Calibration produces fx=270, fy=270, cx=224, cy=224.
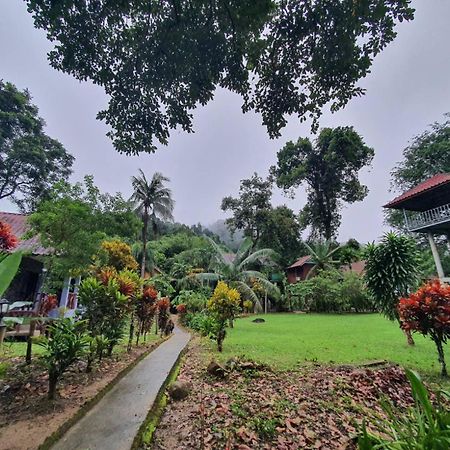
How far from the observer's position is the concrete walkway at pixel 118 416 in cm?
261

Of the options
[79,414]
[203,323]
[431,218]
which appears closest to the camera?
[79,414]

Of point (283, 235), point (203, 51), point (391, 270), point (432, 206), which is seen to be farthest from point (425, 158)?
point (203, 51)

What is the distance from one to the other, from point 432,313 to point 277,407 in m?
3.68

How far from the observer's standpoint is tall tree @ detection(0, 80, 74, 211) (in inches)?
702

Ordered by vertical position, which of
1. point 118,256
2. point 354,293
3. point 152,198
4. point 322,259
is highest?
point 152,198

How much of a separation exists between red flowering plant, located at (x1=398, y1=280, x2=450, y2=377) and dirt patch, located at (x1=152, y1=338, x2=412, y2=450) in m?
1.06

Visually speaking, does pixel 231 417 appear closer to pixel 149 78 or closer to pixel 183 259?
pixel 149 78

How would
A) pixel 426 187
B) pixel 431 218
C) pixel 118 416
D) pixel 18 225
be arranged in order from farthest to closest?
pixel 431 218
pixel 426 187
pixel 18 225
pixel 118 416

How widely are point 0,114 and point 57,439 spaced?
21343 mm

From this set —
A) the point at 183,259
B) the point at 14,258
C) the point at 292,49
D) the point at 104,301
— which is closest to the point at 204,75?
the point at 292,49

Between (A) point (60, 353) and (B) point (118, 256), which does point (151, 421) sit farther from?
(B) point (118, 256)

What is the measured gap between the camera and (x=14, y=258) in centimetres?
183

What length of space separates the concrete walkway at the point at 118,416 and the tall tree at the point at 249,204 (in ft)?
87.9

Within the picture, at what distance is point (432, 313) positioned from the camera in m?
5.12
